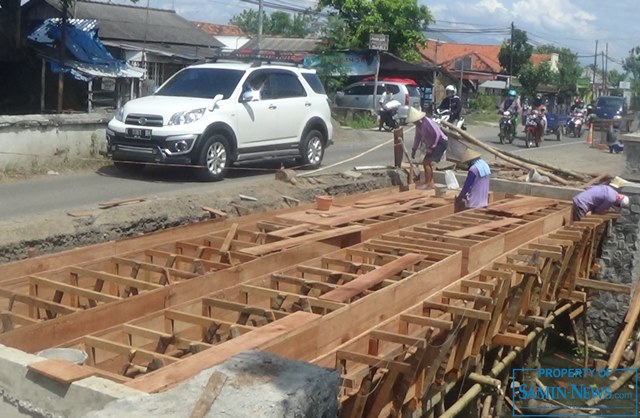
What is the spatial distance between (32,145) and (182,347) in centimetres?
A: 998

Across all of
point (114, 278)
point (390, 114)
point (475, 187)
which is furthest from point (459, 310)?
point (390, 114)

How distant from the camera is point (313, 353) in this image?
18.1ft

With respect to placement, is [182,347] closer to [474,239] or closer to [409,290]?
[409,290]

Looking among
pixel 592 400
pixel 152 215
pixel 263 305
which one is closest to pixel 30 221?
pixel 152 215

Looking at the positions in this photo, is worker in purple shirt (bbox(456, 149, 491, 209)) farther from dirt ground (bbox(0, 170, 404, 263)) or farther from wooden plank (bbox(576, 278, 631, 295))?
dirt ground (bbox(0, 170, 404, 263))

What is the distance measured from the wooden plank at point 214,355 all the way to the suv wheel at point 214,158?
8.91 m

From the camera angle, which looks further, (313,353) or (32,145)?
(32,145)

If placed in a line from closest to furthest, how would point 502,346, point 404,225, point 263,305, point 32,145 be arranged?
point 263,305 → point 502,346 → point 404,225 → point 32,145

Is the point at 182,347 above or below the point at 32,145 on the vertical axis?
below

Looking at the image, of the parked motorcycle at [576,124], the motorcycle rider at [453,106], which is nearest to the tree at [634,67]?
the parked motorcycle at [576,124]

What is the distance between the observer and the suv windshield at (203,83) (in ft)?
49.7

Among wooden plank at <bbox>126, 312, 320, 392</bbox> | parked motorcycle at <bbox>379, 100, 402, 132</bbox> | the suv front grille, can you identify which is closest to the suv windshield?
the suv front grille

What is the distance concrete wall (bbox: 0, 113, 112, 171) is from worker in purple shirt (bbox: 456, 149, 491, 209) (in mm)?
7418

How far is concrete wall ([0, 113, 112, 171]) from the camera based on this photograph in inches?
557
